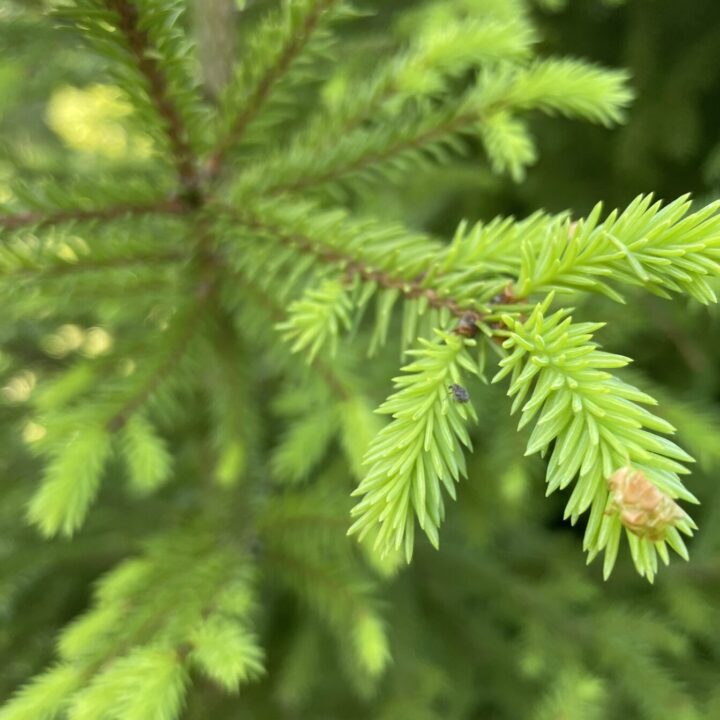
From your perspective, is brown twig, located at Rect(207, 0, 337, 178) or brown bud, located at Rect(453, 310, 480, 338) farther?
brown twig, located at Rect(207, 0, 337, 178)

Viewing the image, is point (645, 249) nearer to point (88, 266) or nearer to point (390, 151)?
point (390, 151)

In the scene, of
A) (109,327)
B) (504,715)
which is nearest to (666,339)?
(504,715)

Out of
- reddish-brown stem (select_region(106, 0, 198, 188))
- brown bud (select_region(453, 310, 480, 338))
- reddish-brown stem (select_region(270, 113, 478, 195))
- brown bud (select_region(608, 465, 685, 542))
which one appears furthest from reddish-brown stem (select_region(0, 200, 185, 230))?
brown bud (select_region(608, 465, 685, 542))

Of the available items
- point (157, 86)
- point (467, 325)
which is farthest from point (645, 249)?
point (157, 86)

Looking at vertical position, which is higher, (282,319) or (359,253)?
(359,253)

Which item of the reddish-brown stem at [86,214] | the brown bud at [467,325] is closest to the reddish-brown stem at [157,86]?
the reddish-brown stem at [86,214]

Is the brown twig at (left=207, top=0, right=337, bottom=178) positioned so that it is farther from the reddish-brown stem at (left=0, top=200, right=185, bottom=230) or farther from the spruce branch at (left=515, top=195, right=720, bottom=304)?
the spruce branch at (left=515, top=195, right=720, bottom=304)

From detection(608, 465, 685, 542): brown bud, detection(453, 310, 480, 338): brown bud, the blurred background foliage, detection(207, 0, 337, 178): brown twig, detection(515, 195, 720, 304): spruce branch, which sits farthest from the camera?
the blurred background foliage
